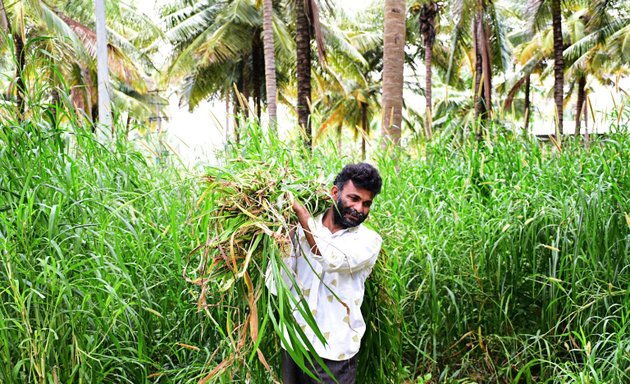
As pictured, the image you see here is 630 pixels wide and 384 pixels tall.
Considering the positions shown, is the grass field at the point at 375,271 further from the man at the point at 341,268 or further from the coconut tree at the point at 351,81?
the coconut tree at the point at 351,81

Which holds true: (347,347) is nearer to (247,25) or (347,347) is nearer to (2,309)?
(2,309)

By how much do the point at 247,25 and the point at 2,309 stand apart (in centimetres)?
2116

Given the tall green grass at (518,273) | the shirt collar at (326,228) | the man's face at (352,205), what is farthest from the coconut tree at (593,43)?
the man's face at (352,205)

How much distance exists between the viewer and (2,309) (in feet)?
9.25

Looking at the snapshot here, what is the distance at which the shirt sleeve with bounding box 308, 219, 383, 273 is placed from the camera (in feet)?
8.16

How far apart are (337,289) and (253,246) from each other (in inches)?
16.6

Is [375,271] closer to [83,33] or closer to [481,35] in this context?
[481,35]

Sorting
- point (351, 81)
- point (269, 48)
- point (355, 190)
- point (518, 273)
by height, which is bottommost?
point (518, 273)

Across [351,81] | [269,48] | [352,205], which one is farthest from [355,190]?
[351,81]

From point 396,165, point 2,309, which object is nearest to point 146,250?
point 2,309

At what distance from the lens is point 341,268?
98.9 inches

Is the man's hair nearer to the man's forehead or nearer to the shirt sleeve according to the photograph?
the man's forehead

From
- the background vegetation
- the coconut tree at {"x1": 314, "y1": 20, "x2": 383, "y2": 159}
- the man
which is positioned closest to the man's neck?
the man

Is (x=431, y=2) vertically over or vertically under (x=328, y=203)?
over
